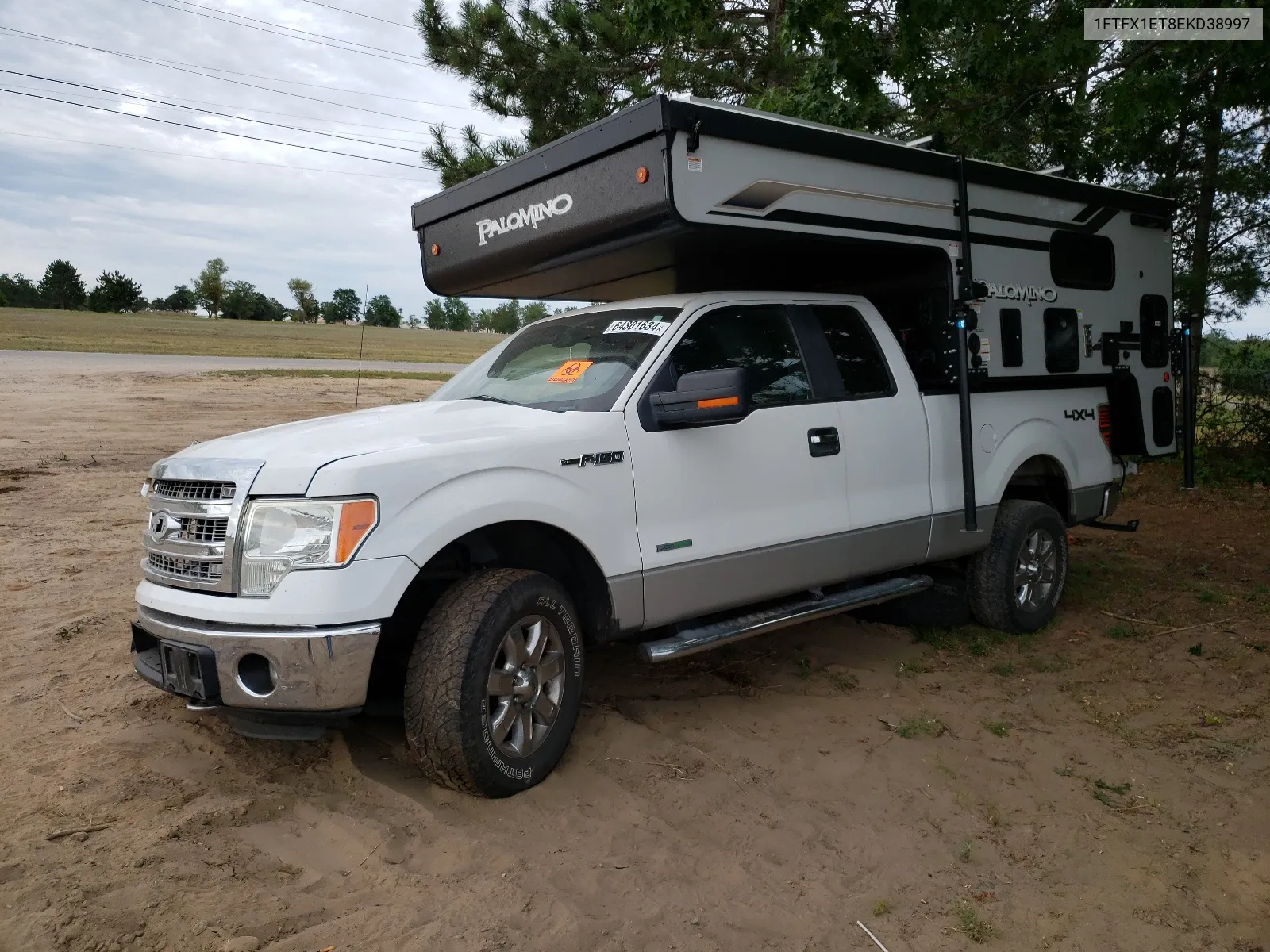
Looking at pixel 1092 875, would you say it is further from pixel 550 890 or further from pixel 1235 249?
pixel 1235 249

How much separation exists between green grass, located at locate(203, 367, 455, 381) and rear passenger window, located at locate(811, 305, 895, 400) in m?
19.7

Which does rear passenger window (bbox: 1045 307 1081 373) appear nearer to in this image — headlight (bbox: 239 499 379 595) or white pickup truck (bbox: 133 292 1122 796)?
white pickup truck (bbox: 133 292 1122 796)

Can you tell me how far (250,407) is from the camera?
1836 centimetres

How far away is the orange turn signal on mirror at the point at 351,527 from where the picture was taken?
332 cm

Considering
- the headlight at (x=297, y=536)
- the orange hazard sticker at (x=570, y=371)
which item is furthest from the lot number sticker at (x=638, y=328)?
→ the headlight at (x=297, y=536)

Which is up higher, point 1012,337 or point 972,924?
point 1012,337

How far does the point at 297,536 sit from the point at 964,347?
3722 millimetres

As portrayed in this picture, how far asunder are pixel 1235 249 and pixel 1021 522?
7.12m

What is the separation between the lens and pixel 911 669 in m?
5.30

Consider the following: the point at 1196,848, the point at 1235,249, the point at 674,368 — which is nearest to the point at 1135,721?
the point at 1196,848

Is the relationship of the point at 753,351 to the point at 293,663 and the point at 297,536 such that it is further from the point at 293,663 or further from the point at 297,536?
the point at 293,663

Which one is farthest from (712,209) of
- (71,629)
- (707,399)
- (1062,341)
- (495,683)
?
(71,629)

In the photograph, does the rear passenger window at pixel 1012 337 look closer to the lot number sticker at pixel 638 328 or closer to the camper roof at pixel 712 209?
the camper roof at pixel 712 209

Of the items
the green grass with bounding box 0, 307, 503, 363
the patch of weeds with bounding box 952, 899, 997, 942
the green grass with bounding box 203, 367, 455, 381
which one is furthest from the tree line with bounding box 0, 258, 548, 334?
the patch of weeds with bounding box 952, 899, 997, 942
